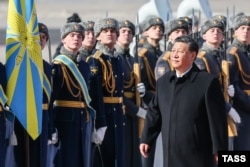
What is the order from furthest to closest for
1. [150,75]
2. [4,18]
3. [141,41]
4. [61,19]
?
[61,19], [4,18], [141,41], [150,75]

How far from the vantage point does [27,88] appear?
39.2 feet

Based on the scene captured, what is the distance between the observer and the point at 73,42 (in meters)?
12.7

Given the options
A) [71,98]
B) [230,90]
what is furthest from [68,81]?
[230,90]

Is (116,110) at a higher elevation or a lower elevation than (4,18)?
lower

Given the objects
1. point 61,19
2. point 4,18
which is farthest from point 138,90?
point 61,19

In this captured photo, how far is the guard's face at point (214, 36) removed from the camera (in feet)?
46.7

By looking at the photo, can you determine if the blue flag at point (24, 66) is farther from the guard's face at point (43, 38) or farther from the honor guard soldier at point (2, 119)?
the guard's face at point (43, 38)

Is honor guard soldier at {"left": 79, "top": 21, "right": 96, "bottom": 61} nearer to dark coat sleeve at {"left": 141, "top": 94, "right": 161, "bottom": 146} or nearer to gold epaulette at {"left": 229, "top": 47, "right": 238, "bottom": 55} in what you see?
gold epaulette at {"left": 229, "top": 47, "right": 238, "bottom": 55}

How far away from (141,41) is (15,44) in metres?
4.04

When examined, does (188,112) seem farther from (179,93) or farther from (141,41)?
(141,41)

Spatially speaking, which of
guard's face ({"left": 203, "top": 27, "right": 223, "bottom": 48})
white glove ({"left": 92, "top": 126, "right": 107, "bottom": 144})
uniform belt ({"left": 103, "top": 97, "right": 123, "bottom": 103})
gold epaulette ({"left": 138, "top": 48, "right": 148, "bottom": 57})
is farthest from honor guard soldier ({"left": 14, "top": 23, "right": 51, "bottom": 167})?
guard's face ({"left": 203, "top": 27, "right": 223, "bottom": 48})

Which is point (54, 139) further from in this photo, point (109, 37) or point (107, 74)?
point (109, 37)

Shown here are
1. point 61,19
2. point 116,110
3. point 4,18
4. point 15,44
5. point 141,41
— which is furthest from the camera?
point 61,19

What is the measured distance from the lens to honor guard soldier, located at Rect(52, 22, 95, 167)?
12641mm
